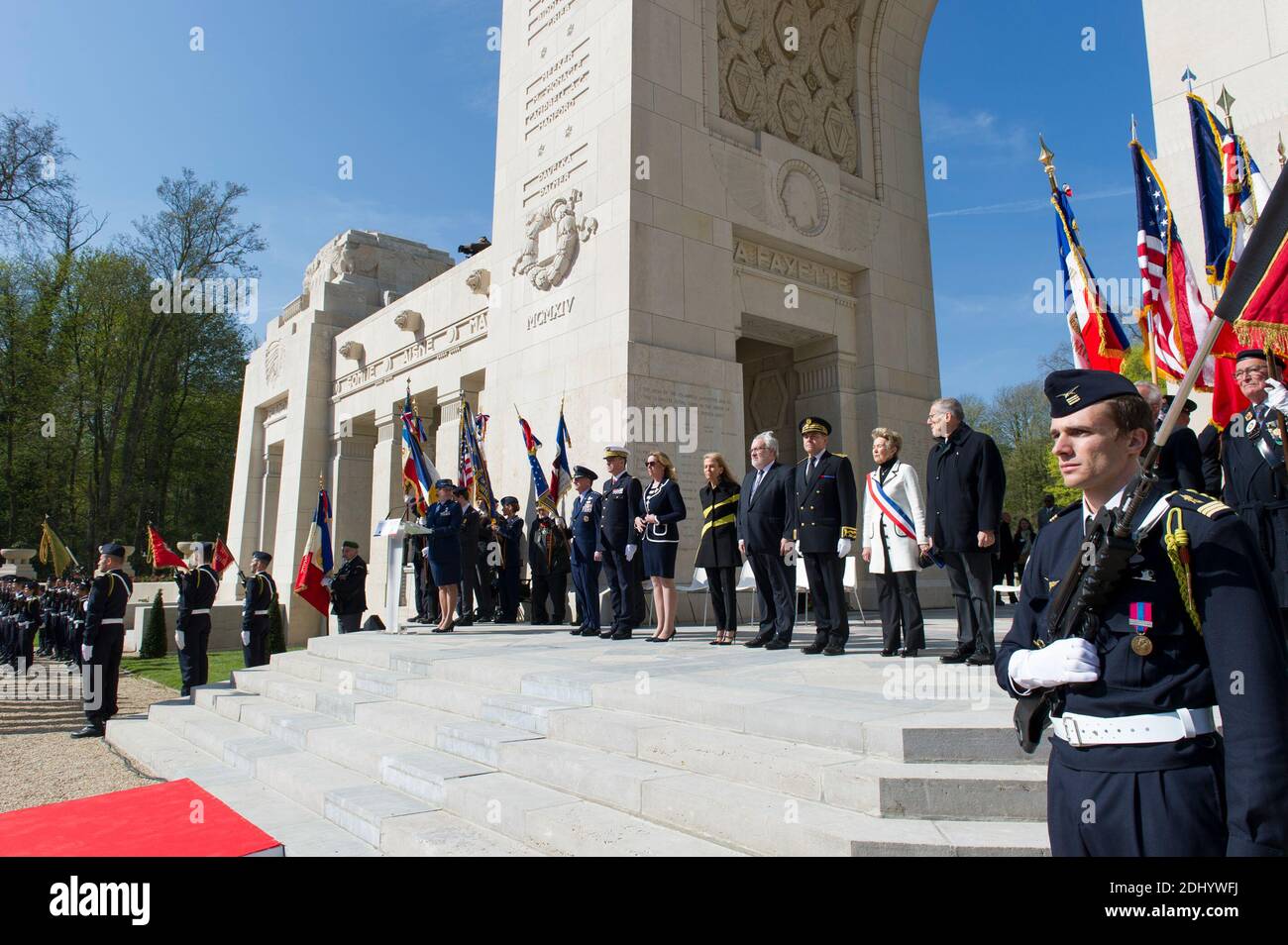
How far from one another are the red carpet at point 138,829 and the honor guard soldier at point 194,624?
329 inches

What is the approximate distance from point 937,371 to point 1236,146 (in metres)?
8.15

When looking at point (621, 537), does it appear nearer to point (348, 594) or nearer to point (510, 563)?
point (510, 563)

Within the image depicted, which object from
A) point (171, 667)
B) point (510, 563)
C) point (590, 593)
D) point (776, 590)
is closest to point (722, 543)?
point (776, 590)

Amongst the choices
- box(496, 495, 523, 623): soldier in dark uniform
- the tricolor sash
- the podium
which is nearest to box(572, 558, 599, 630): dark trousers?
the podium

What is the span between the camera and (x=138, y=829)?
279 centimetres

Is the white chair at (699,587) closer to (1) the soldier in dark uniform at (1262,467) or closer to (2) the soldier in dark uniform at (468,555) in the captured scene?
(2) the soldier in dark uniform at (468,555)

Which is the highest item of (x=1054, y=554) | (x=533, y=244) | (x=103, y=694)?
(x=533, y=244)

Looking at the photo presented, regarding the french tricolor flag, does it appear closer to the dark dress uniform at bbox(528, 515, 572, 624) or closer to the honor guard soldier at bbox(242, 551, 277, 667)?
the honor guard soldier at bbox(242, 551, 277, 667)
